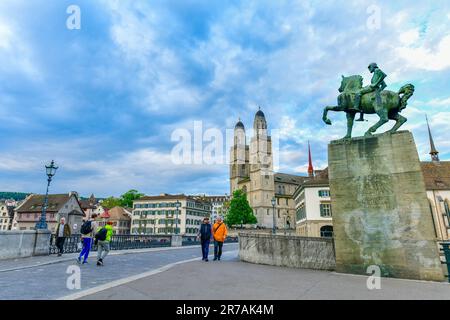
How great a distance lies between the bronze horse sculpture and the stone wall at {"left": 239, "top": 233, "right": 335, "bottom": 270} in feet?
12.8

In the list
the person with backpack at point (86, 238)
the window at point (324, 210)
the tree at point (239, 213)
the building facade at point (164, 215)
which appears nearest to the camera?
the person with backpack at point (86, 238)

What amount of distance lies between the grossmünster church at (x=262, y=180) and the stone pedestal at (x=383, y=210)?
83.8 m

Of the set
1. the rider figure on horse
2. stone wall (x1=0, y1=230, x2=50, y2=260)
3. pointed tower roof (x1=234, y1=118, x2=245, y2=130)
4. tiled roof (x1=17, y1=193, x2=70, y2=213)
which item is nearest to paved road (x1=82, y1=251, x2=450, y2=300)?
the rider figure on horse

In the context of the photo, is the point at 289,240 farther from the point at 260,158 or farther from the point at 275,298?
the point at 260,158

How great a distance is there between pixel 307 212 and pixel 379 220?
4003 cm

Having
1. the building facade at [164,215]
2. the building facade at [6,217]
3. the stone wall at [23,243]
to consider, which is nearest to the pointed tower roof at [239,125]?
the building facade at [164,215]

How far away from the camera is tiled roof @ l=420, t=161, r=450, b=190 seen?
132 ft

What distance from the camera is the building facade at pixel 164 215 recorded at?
82.2 m

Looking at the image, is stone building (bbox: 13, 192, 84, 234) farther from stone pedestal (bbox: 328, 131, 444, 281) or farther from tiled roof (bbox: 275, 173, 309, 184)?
stone pedestal (bbox: 328, 131, 444, 281)

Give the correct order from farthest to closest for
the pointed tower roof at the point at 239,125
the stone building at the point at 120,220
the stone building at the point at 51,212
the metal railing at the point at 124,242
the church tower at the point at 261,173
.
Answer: the pointed tower roof at the point at 239,125, the church tower at the point at 261,173, the stone building at the point at 120,220, the stone building at the point at 51,212, the metal railing at the point at 124,242

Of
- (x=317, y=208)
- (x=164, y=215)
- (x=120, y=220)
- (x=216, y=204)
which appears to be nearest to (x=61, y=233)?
(x=317, y=208)

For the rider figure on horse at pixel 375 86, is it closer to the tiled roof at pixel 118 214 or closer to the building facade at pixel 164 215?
the building facade at pixel 164 215

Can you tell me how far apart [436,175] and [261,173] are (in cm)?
5611

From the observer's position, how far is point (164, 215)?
274 feet
